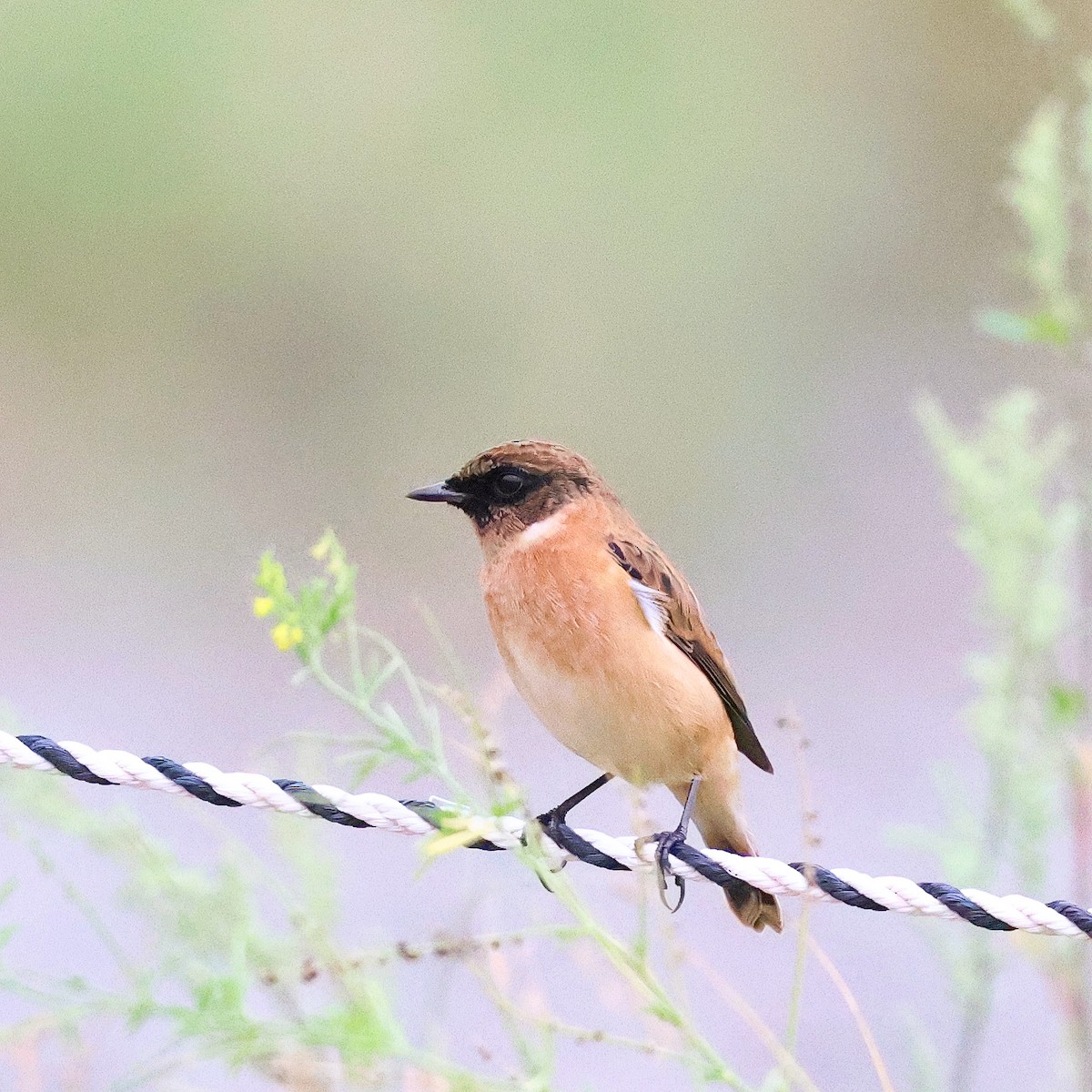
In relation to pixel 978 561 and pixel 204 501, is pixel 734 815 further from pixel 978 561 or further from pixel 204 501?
pixel 204 501

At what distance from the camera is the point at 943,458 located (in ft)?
8.93

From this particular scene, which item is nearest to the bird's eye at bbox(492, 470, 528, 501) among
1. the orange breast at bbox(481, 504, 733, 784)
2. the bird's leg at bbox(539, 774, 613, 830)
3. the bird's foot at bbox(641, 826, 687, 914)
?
the orange breast at bbox(481, 504, 733, 784)

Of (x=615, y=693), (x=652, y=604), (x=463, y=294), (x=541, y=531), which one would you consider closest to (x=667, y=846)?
(x=615, y=693)

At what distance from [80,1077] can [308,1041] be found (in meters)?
0.61

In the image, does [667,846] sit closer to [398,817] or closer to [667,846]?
[667,846]

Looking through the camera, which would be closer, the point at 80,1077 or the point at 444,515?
the point at 80,1077

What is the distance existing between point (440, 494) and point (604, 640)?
1.42 feet

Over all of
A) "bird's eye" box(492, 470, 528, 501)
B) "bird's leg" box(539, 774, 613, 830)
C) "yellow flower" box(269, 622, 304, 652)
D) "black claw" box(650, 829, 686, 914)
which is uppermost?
"bird's eye" box(492, 470, 528, 501)

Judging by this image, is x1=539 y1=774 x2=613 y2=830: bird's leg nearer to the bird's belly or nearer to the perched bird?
the perched bird

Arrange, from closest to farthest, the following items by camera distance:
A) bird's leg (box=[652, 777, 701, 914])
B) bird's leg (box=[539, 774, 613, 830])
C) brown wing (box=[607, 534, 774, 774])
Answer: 1. bird's leg (box=[652, 777, 701, 914])
2. brown wing (box=[607, 534, 774, 774])
3. bird's leg (box=[539, 774, 613, 830])

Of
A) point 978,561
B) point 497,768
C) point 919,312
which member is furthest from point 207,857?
point 919,312

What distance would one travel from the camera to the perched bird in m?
2.47

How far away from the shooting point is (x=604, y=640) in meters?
2.48

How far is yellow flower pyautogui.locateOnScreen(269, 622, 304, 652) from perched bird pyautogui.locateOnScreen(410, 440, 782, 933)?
0.78 metres
